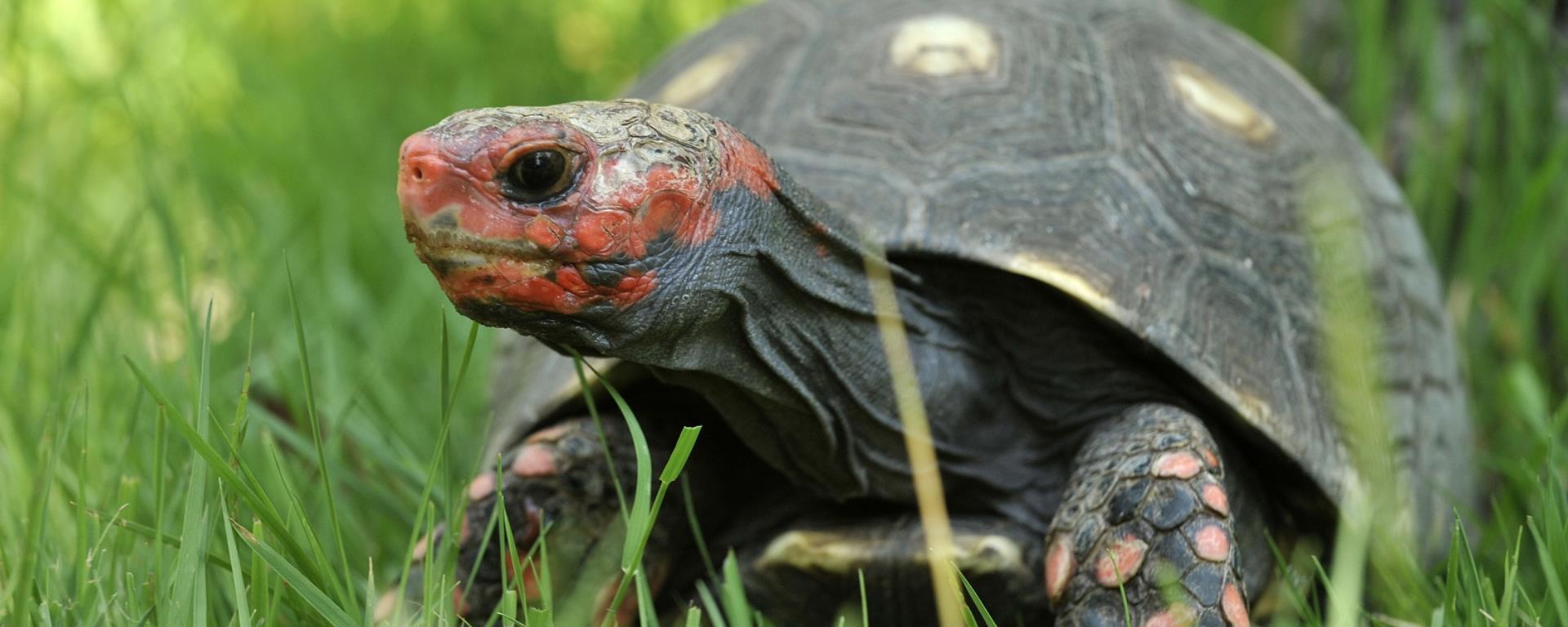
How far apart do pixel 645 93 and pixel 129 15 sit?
103 inches

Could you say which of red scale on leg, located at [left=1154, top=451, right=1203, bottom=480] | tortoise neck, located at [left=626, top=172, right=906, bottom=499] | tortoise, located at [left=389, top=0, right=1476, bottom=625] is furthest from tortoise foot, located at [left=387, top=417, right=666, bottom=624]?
red scale on leg, located at [left=1154, top=451, right=1203, bottom=480]

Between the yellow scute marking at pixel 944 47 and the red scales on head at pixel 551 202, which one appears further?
the yellow scute marking at pixel 944 47

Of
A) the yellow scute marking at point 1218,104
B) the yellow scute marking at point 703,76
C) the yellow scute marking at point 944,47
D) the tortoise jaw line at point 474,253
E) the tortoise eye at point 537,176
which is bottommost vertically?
the yellow scute marking at point 1218,104

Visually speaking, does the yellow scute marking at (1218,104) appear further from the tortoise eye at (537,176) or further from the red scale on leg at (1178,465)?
the tortoise eye at (537,176)

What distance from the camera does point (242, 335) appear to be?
3.67 meters

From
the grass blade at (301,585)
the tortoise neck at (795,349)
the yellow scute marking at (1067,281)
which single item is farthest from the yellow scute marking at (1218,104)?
the grass blade at (301,585)

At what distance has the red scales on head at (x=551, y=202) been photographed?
1638 mm

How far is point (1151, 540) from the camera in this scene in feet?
6.57

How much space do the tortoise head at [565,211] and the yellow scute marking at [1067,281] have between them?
550 mm

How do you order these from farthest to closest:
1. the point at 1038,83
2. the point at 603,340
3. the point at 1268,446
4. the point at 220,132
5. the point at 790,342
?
the point at 220,132 → the point at 1038,83 → the point at 1268,446 → the point at 790,342 → the point at 603,340

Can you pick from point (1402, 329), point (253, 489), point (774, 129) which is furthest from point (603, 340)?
point (1402, 329)

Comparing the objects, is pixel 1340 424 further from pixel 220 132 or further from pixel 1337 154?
pixel 220 132

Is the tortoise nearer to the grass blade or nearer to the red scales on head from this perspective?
the red scales on head

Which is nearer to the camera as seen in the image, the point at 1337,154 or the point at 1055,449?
the point at 1055,449
